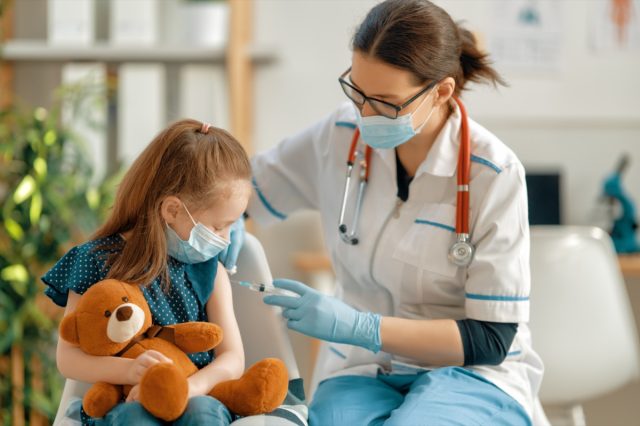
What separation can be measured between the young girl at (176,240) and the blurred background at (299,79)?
59.5 inches

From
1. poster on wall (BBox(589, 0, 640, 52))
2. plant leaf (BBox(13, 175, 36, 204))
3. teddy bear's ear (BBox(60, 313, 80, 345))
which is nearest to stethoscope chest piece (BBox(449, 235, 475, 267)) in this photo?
teddy bear's ear (BBox(60, 313, 80, 345))

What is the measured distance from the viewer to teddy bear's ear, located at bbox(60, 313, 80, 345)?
1.23 m

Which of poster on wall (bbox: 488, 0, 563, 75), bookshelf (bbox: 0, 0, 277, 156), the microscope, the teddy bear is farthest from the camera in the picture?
poster on wall (bbox: 488, 0, 563, 75)

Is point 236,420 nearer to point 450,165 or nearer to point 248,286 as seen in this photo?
point 248,286

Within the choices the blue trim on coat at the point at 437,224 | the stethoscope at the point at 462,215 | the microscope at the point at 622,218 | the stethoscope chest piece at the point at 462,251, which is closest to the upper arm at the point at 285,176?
the stethoscope at the point at 462,215

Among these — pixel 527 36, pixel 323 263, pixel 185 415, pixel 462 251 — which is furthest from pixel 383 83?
pixel 527 36

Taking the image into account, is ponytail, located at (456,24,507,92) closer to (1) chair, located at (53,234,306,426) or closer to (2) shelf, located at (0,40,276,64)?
(1) chair, located at (53,234,306,426)

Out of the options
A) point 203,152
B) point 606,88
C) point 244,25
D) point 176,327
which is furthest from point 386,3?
point 606,88

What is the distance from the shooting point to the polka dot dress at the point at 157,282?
132cm

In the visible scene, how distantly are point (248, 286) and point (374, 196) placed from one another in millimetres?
343

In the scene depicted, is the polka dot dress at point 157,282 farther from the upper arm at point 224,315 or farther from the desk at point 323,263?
the desk at point 323,263

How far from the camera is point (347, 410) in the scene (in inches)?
58.0

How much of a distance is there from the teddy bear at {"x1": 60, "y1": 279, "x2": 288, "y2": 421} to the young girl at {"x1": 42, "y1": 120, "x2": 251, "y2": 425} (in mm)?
44

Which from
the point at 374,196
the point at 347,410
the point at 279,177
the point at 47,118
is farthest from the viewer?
the point at 47,118
